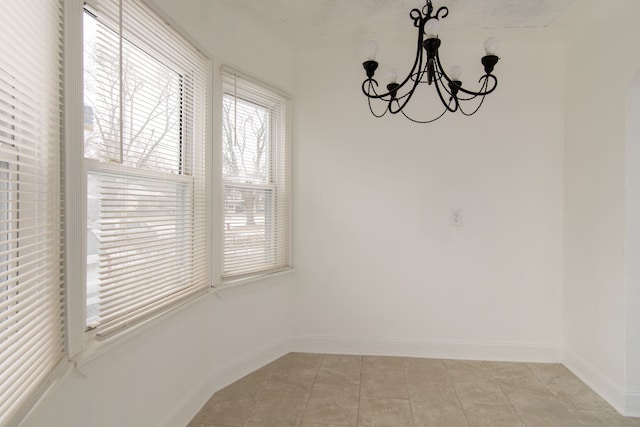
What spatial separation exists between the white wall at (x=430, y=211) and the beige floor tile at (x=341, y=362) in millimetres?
93

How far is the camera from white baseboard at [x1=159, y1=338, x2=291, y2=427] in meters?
1.93

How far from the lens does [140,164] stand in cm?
163

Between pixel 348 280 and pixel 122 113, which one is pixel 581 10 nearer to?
pixel 348 280

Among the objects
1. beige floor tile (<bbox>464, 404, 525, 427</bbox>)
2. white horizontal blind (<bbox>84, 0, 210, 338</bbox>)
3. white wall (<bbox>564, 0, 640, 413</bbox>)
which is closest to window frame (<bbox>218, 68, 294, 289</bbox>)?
white horizontal blind (<bbox>84, 0, 210, 338</bbox>)

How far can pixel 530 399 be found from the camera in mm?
2250

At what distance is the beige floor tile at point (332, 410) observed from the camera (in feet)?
6.69

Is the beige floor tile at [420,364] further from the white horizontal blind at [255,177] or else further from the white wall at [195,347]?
the white horizontal blind at [255,177]

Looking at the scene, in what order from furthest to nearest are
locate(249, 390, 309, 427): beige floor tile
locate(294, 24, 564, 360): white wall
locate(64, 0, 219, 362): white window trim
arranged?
locate(294, 24, 564, 360): white wall → locate(249, 390, 309, 427): beige floor tile → locate(64, 0, 219, 362): white window trim

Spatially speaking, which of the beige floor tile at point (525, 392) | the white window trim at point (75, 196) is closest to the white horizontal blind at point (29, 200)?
the white window trim at point (75, 196)

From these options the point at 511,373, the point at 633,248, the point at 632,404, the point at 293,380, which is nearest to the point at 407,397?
the point at 293,380

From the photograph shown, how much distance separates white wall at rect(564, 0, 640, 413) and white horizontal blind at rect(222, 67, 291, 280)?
2265mm

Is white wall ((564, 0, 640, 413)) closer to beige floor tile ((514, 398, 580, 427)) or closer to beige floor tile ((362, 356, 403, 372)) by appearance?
beige floor tile ((514, 398, 580, 427))

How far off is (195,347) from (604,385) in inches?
107

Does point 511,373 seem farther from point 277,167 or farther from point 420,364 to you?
point 277,167
